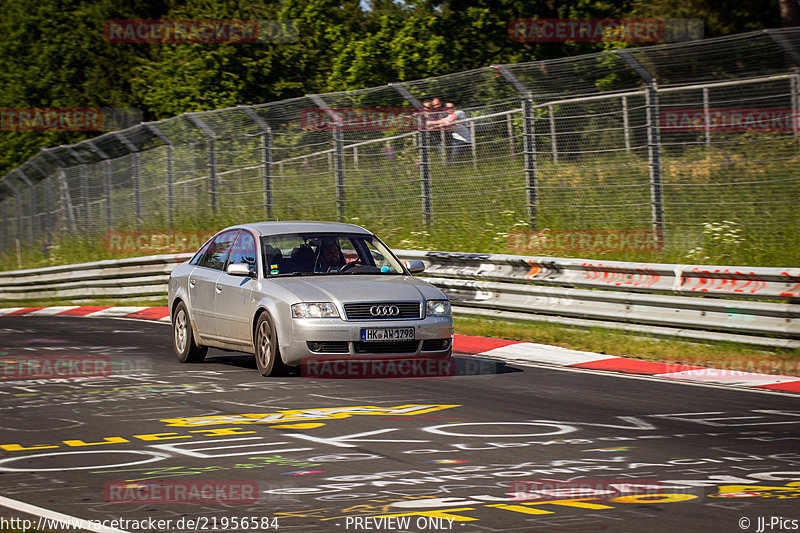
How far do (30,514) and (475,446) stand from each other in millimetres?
2842

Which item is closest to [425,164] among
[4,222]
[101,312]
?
[101,312]

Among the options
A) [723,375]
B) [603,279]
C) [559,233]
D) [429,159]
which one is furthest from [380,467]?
[429,159]

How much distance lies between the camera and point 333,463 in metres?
6.96

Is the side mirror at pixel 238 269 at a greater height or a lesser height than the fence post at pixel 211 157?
lesser

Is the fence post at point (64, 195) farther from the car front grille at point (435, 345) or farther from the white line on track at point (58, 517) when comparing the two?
the white line on track at point (58, 517)

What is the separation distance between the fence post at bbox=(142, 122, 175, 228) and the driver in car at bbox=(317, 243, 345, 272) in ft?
46.7

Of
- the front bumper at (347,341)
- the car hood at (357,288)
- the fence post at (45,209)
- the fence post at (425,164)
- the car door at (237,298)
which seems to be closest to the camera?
the front bumper at (347,341)

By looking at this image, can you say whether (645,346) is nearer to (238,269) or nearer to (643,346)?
(643,346)

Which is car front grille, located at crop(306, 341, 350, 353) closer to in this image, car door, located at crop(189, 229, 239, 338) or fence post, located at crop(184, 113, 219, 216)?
car door, located at crop(189, 229, 239, 338)

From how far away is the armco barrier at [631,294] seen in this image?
464 inches

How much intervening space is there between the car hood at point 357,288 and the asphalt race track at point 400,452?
0.77 meters

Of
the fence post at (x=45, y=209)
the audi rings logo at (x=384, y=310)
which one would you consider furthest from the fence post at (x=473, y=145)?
the fence post at (x=45, y=209)

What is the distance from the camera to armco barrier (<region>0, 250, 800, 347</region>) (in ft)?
38.6

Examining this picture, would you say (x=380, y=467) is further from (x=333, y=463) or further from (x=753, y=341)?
(x=753, y=341)
